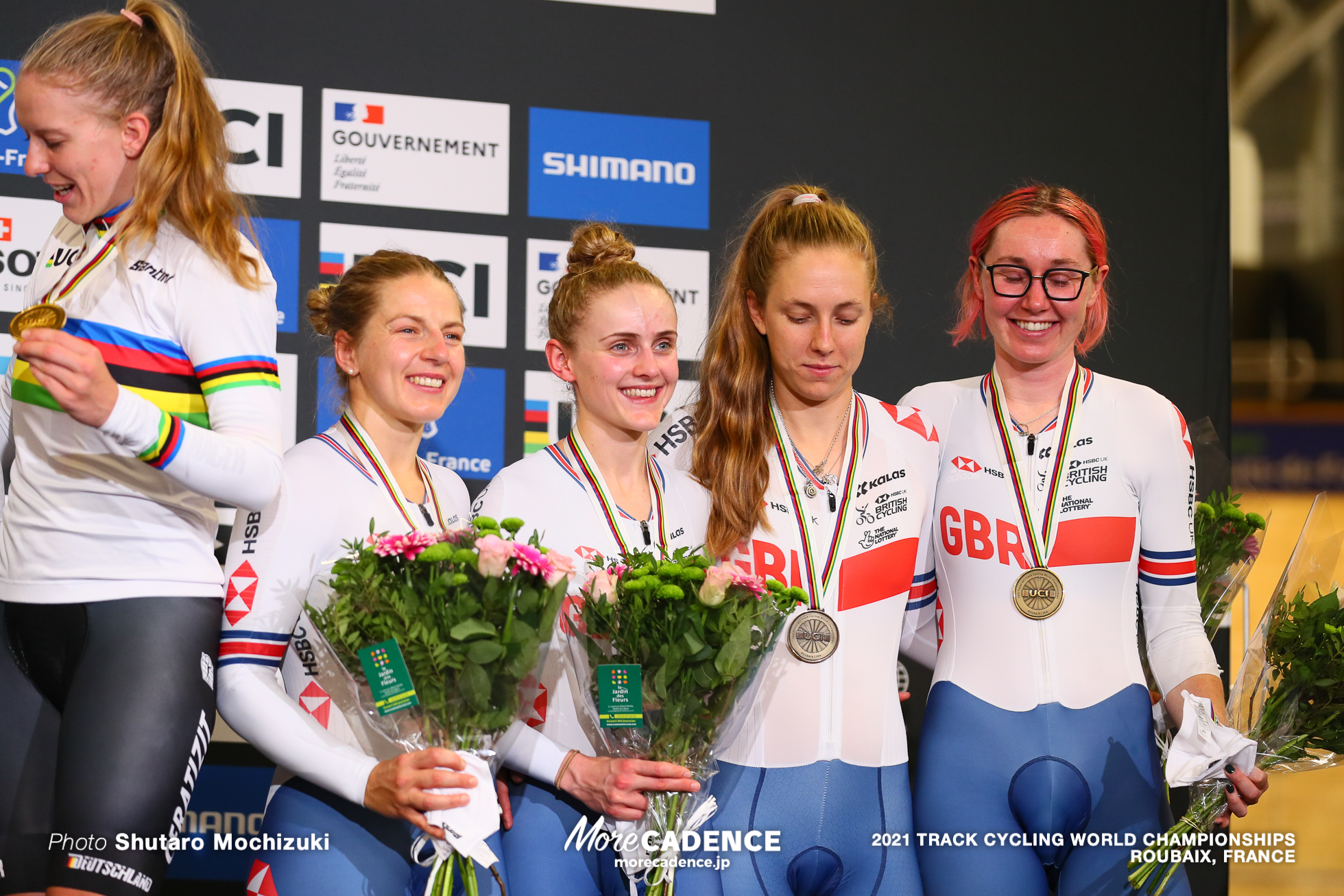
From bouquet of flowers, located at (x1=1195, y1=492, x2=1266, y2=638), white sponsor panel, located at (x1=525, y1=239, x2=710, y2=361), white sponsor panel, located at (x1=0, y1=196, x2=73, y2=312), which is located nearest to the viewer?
bouquet of flowers, located at (x1=1195, y1=492, x2=1266, y2=638)

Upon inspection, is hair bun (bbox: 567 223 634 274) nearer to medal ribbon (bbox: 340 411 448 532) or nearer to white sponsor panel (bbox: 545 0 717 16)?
medal ribbon (bbox: 340 411 448 532)

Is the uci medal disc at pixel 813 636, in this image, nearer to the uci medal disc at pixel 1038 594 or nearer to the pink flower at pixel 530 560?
the uci medal disc at pixel 1038 594

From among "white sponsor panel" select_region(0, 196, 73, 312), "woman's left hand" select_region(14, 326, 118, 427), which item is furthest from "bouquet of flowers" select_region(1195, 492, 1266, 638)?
"white sponsor panel" select_region(0, 196, 73, 312)

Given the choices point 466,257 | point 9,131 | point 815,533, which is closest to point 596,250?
point 815,533

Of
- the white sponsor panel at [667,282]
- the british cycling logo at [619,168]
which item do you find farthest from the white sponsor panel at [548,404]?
the british cycling logo at [619,168]

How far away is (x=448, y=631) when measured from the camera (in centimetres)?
182

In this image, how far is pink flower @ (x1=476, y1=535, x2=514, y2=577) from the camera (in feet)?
5.96

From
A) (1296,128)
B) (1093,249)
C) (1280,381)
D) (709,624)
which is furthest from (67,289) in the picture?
(1296,128)

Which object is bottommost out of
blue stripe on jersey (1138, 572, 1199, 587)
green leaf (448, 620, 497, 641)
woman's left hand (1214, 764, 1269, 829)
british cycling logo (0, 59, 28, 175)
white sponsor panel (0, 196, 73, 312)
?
woman's left hand (1214, 764, 1269, 829)

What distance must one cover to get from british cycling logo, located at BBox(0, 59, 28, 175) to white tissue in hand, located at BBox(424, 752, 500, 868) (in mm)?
2338

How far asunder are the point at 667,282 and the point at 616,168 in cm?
38

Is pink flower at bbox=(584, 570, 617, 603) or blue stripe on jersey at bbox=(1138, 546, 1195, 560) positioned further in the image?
blue stripe on jersey at bbox=(1138, 546, 1195, 560)

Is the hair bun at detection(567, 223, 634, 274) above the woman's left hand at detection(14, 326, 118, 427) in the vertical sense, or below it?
above

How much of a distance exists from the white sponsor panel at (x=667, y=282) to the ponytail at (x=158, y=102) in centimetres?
148
